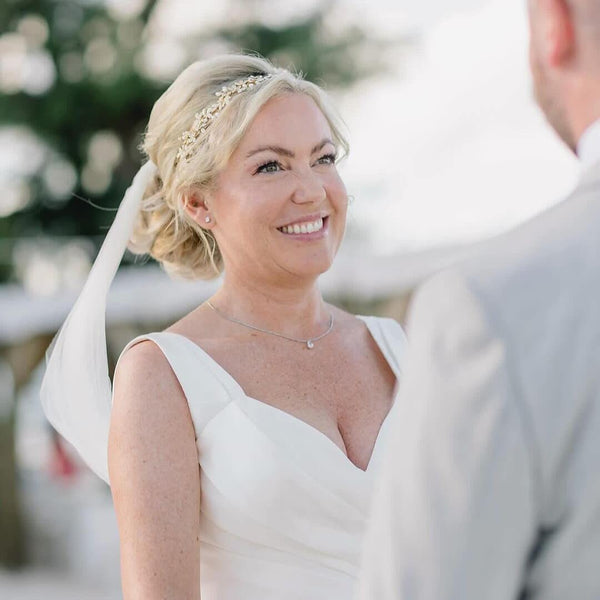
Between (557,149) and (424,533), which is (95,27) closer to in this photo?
(557,149)

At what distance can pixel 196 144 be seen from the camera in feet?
9.59

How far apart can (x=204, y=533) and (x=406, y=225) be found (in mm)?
9014

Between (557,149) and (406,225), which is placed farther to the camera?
(406,225)

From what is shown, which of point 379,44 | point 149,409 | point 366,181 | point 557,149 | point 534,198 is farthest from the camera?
point 379,44

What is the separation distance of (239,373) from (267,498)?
366 mm

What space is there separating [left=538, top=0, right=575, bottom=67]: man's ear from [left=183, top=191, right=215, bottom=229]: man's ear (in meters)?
1.89

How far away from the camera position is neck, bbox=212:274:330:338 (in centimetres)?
295

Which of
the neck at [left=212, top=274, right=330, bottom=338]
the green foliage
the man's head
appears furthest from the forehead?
the green foliage

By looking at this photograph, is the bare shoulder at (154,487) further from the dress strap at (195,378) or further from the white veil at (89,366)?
the white veil at (89,366)

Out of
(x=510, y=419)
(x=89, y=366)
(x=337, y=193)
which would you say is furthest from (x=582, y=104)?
(x=89, y=366)

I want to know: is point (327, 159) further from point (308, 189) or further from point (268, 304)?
point (268, 304)

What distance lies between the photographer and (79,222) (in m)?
16.6

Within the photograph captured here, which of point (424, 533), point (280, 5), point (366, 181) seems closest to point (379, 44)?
point (280, 5)

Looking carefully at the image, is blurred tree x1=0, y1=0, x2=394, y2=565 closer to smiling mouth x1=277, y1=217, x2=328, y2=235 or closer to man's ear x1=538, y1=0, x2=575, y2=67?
smiling mouth x1=277, y1=217, x2=328, y2=235
